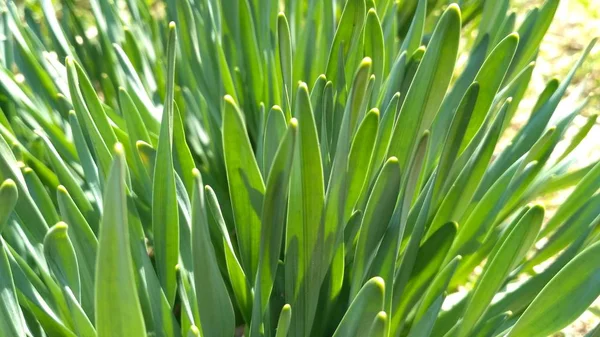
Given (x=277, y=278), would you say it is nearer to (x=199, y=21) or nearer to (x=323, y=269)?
(x=323, y=269)

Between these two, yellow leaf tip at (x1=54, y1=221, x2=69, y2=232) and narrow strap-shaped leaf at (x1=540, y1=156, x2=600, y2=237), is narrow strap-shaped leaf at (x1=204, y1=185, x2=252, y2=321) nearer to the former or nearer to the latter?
yellow leaf tip at (x1=54, y1=221, x2=69, y2=232)

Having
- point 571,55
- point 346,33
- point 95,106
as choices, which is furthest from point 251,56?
point 571,55

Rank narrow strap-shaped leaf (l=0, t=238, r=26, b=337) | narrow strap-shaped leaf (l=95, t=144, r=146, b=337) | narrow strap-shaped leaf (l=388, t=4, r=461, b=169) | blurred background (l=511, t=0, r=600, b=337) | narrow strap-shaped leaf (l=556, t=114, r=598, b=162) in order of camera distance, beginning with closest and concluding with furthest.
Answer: narrow strap-shaped leaf (l=95, t=144, r=146, b=337)
narrow strap-shaped leaf (l=0, t=238, r=26, b=337)
narrow strap-shaped leaf (l=388, t=4, r=461, b=169)
narrow strap-shaped leaf (l=556, t=114, r=598, b=162)
blurred background (l=511, t=0, r=600, b=337)

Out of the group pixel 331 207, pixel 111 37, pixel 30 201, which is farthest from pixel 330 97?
pixel 111 37

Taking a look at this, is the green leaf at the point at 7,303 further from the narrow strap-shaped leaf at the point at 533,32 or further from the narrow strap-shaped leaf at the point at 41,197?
the narrow strap-shaped leaf at the point at 533,32

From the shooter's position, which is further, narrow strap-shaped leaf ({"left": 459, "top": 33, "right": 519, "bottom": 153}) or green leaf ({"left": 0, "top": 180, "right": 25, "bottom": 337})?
narrow strap-shaped leaf ({"left": 459, "top": 33, "right": 519, "bottom": 153})

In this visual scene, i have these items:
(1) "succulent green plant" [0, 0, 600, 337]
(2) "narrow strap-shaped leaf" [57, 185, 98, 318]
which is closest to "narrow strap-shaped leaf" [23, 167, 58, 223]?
(1) "succulent green plant" [0, 0, 600, 337]

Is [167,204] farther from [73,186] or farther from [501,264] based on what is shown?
[501,264]
